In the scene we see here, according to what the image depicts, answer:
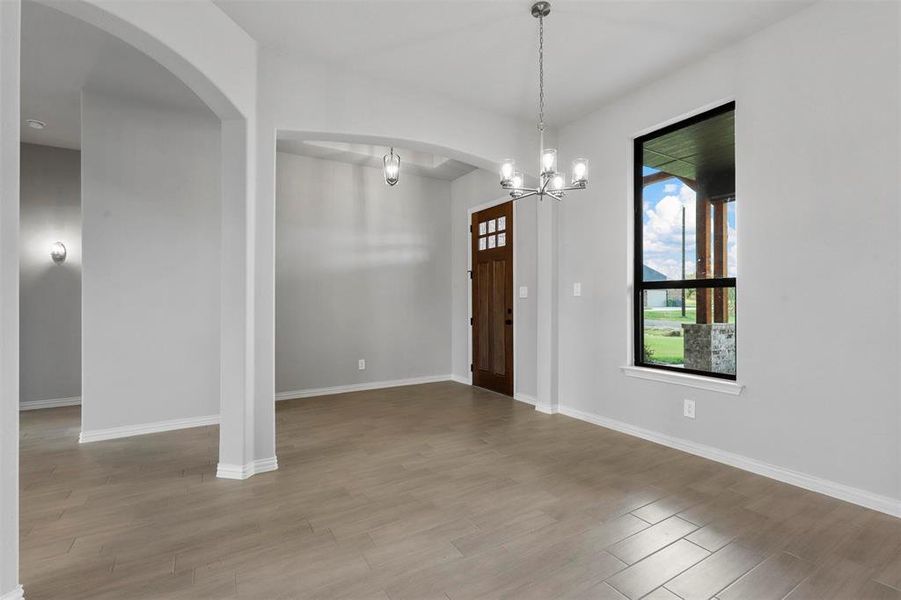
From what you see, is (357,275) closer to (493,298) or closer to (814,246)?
(493,298)

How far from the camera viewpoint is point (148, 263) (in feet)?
13.0

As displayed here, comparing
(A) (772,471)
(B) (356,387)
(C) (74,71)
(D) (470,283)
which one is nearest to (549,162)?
(A) (772,471)

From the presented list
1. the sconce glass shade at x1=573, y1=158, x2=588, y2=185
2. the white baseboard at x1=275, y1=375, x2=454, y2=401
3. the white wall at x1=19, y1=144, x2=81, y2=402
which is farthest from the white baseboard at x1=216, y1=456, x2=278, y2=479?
the white wall at x1=19, y1=144, x2=81, y2=402

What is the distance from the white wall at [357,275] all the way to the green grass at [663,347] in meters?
3.15

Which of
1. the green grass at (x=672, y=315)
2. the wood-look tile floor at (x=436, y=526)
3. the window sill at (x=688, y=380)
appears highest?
the green grass at (x=672, y=315)

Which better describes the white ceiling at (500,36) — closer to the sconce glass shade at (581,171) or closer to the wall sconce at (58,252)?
the sconce glass shade at (581,171)

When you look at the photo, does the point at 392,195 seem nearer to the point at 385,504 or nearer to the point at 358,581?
the point at 385,504

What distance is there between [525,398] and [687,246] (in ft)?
8.13

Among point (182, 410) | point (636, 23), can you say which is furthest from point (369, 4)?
point (182, 410)

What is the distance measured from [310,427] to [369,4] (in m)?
3.37

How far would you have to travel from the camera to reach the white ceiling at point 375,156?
5113 millimetres
